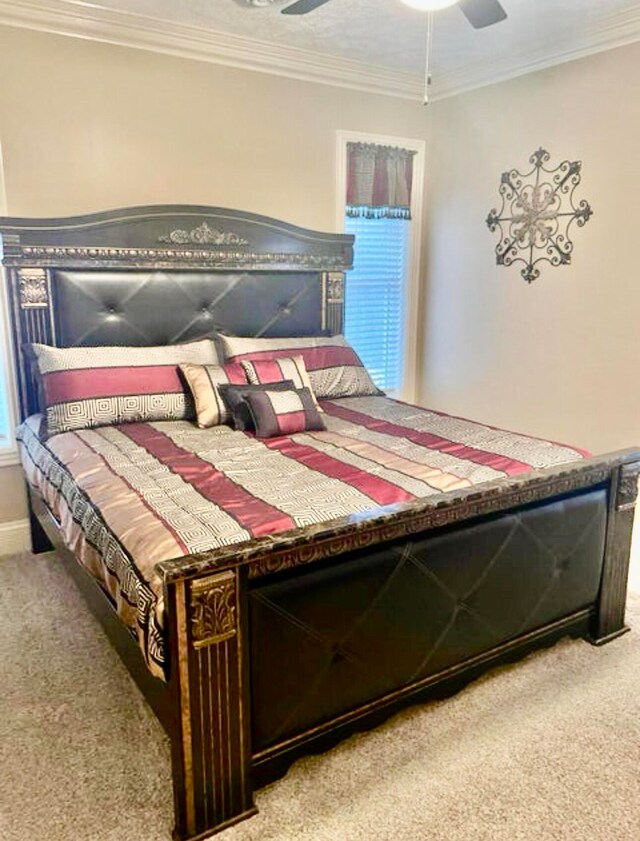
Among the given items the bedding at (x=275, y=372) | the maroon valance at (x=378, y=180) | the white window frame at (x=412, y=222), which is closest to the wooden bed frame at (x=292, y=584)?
the bedding at (x=275, y=372)

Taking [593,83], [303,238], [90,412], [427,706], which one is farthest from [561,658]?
[593,83]

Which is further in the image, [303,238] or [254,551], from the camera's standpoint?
[303,238]

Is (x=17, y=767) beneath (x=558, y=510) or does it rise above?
beneath

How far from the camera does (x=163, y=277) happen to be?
346 centimetres

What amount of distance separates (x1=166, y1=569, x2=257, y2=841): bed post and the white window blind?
3.03 metres

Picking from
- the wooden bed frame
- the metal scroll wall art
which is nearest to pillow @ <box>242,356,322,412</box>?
the wooden bed frame

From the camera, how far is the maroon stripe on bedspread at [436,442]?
231 centimetres

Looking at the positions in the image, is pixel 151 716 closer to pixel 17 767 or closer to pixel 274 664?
pixel 17 767

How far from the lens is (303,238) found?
3859mm

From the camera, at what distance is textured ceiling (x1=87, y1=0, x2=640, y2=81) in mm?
3057

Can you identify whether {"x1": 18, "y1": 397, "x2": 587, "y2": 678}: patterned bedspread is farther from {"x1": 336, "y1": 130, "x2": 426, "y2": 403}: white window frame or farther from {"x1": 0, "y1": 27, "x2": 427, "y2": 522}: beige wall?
{"x1": 336, "y1": 130, "x2": 426, "y2": 403}: white window frame

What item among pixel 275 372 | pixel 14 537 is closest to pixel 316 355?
pixel 275 372

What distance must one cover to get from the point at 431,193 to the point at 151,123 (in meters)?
1.95

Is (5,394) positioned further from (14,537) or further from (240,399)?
(240,399)
